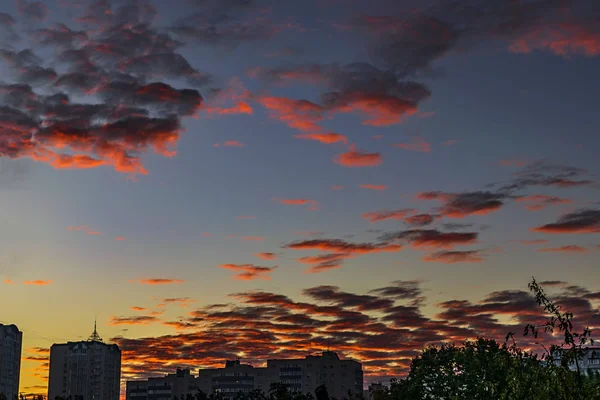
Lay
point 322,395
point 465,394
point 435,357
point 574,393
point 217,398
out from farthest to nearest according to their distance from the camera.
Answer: point 217,398 → point 435,357 → point 465,394 → point 574,393 → point 322,395

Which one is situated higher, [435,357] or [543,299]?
[435,357]

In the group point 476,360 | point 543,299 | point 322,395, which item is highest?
point 476,360

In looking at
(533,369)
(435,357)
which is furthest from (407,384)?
(533,369)

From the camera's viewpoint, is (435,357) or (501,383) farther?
(435,357)

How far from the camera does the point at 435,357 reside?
341 ft

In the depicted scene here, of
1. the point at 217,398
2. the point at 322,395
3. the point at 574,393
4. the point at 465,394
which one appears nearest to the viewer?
the point at 322,395

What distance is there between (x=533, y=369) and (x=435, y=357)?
253 feet

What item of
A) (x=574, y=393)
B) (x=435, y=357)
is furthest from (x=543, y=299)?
(x=435, y=357)

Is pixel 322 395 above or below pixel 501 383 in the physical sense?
below

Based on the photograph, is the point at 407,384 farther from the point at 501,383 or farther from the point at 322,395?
the point at 322,395

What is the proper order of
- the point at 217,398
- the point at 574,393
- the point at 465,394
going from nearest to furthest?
the point at 574,393, the point at 465,394, the point at 217,398

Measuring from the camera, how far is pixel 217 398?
15412cm

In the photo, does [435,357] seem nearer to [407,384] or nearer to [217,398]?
[407,384]

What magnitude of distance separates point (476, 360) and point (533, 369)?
6851 centimetres
